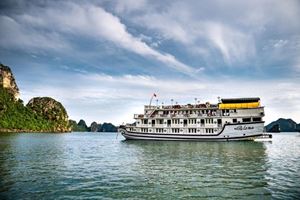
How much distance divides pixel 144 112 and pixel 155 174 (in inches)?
1563

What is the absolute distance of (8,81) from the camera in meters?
166

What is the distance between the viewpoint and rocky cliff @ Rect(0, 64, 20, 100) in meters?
162

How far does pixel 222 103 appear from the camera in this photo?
52250 mm

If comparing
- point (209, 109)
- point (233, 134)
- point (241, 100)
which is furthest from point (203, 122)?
point (241, 100)

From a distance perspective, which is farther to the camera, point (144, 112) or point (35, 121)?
point (35, 121)

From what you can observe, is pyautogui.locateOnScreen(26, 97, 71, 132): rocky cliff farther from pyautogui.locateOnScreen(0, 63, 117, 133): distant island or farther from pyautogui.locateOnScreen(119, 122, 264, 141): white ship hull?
pyautogui.locateOnScreen(119, 122, 264, 141): white ship hull

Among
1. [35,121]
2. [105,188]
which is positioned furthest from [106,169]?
[35,121]

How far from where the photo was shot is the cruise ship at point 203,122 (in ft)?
164

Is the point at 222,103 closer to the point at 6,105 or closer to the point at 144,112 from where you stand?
the point at 144,112

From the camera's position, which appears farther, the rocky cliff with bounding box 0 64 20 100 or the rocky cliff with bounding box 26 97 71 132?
the rocky cliff with bounding box 26 97 71 132

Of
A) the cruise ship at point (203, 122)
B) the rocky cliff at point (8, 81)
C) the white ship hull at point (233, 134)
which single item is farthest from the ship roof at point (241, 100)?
the rocky cliff at point (8, 81)

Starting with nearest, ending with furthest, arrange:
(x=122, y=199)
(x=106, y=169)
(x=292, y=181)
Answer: (x=122, y=199), (x=292, y=181), (x=106, y=169)

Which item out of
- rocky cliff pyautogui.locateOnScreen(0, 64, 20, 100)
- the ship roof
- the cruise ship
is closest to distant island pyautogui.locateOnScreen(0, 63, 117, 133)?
rocky cliff pyautogui.locateOnScreen(0, 64, 20, 100)

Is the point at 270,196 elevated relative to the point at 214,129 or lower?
lower
